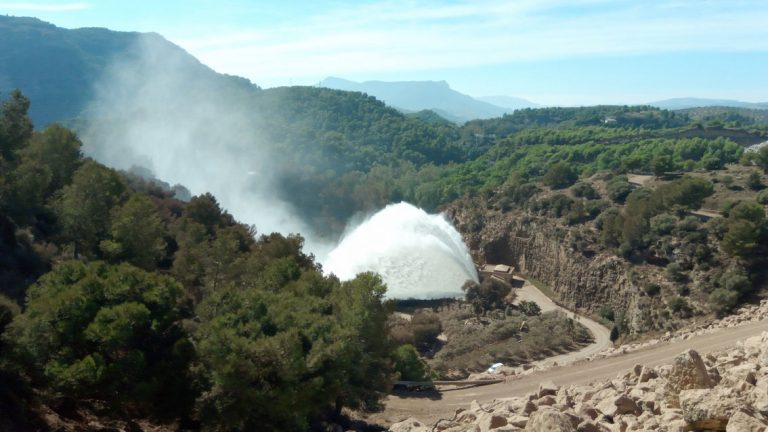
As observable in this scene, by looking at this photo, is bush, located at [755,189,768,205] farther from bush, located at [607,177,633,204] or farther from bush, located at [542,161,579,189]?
bush, located at [542,161,579,189]

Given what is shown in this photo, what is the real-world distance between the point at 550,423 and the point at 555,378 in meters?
10.8

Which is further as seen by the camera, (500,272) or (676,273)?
(500,272)

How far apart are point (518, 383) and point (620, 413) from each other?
383 inches

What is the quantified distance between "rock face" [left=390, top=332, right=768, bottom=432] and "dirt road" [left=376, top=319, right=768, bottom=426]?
509 centimetres

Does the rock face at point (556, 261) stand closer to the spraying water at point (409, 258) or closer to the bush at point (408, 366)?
the spraying water at point (409, 258)

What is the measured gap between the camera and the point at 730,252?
2958 centimetres

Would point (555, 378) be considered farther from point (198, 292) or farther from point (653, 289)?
point (653, 289)

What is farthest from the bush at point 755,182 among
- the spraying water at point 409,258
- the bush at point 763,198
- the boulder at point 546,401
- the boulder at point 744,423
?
the boulder at point 744,423

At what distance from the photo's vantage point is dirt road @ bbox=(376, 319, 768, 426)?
56.4ft

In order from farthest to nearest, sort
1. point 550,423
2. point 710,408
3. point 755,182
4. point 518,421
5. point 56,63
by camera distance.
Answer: point 56,63
point 755,182
point 518,421
point 550,423
point 710,408

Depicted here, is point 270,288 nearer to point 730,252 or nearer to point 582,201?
point 730,252

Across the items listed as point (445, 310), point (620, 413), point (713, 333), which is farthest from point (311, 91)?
point (620, 413)

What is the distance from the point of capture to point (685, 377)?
925 cm

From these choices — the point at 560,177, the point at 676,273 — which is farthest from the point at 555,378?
the point at 560,177
